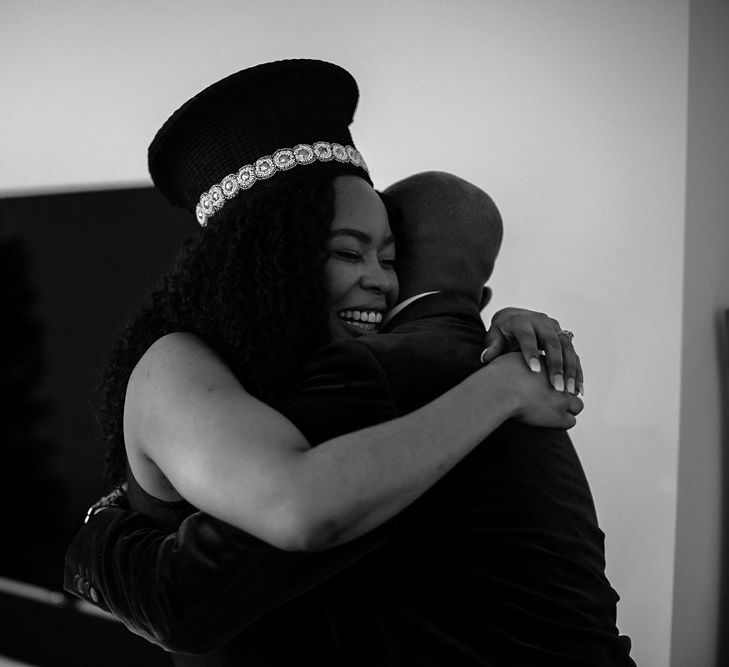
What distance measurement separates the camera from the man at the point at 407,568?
2.44 feet

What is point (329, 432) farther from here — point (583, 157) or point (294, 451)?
point (583, 157)

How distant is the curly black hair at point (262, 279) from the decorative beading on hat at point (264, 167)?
0.02 meters

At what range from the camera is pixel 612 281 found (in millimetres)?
1607

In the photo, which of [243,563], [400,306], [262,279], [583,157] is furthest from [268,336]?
[583,157]

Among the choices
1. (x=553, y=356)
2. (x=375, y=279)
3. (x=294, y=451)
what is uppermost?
(x=375, y=279)

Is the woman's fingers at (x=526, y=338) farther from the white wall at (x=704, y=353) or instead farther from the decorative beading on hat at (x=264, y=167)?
the white wall at (x=704, y=353)

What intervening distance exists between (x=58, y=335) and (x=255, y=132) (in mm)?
1467

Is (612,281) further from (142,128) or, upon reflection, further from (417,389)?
(142,128)

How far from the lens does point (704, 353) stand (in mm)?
1575

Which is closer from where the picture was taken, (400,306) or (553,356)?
(553,356)

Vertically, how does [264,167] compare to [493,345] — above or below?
above

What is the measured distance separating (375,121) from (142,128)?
2.74ft

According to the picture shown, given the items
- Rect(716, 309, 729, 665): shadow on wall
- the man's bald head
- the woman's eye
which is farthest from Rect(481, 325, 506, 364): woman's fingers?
Rect(716, 309, 729, 665): shadow on wall

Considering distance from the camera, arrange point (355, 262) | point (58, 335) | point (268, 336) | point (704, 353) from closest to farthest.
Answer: point (268, 336) → point (355, 262) → point (704, 353) → point (58, 335)
